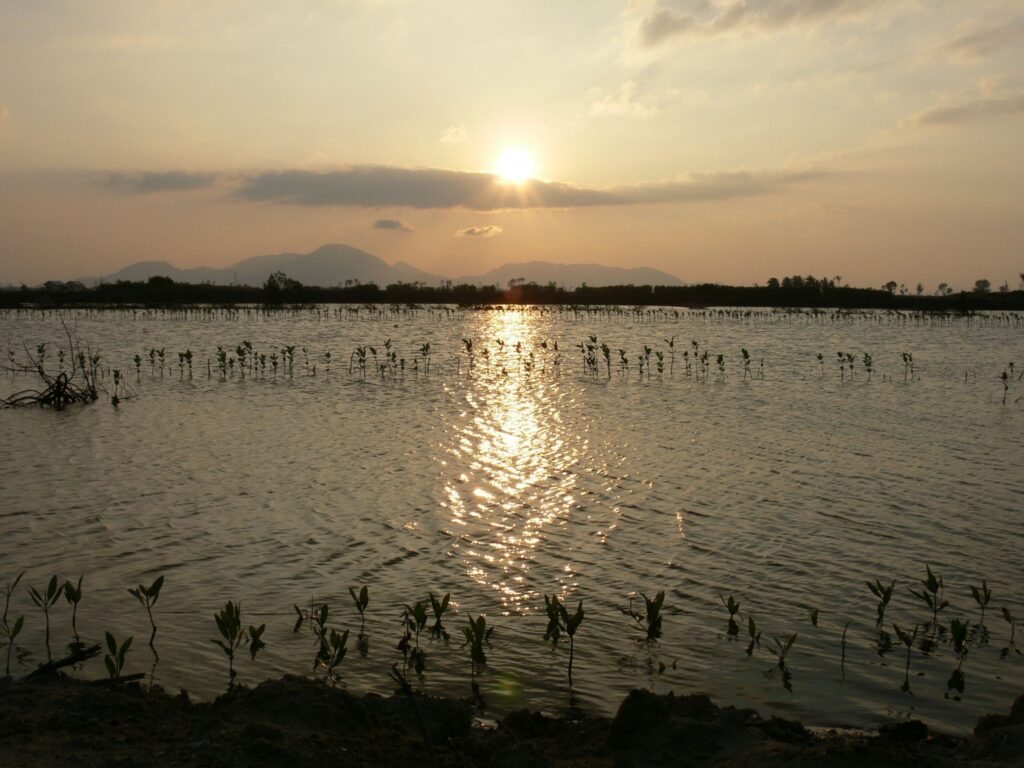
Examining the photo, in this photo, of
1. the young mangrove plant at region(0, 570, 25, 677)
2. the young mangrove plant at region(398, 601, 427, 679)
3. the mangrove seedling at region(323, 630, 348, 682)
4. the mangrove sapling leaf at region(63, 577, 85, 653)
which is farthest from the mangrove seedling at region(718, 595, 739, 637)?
the young mangrove plant at region(0, 570, 25, 677)

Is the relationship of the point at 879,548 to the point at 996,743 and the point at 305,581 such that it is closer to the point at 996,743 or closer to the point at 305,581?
the point at 996,743

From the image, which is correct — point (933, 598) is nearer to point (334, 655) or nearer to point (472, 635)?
point (472, 635)

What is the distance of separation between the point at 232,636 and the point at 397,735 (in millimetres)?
2185

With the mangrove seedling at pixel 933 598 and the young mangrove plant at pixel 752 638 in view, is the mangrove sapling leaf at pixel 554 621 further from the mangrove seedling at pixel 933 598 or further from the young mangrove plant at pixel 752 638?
the mangrove seedling at pixel 933 598

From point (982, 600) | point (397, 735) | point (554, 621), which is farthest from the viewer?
point (982, 600)

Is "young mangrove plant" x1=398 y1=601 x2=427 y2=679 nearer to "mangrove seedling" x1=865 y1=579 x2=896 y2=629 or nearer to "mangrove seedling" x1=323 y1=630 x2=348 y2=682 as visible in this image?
"mangrove seedling" x1=323 y1=630 x2=348 y2=682

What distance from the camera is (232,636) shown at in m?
6.84

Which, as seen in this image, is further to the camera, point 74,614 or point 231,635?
point 74,614

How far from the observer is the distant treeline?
10450 centimetres

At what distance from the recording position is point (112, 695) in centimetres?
574

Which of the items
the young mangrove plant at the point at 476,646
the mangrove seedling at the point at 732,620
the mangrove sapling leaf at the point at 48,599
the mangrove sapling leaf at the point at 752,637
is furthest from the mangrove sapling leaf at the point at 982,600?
the mangrove sapling leaf at the point at 48,599

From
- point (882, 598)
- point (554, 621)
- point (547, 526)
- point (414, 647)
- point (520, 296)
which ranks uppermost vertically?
point (520, 296)

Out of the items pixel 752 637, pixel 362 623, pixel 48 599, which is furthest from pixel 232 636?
pixel 752 637

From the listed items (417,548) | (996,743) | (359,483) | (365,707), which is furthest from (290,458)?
(996,743)
